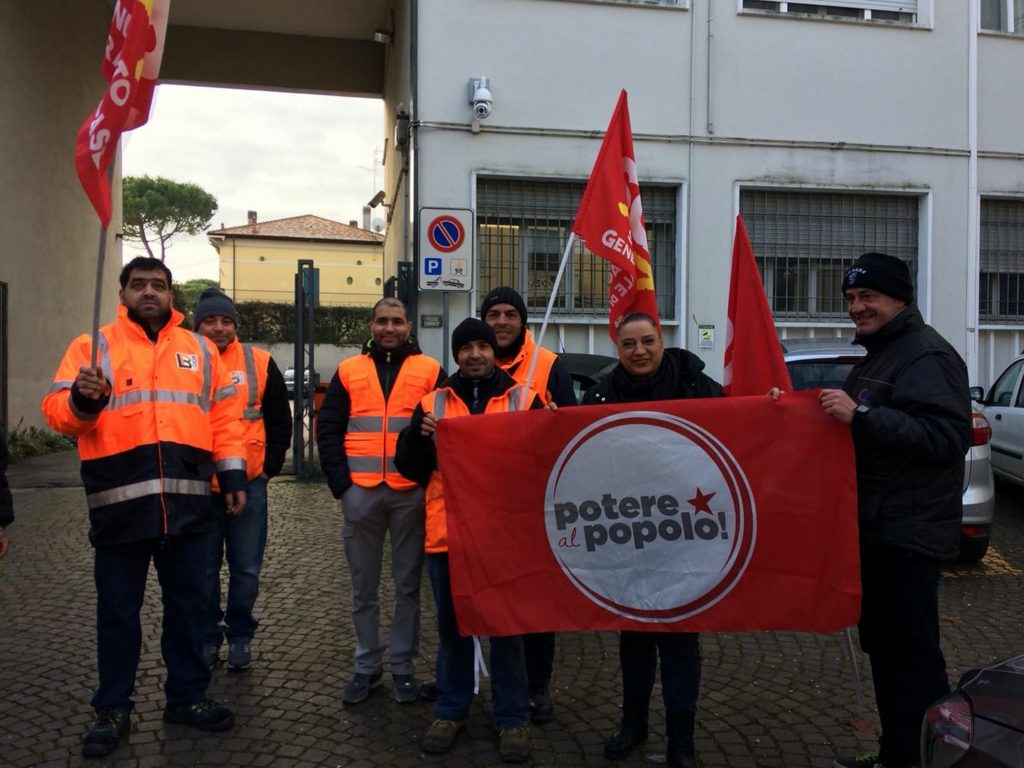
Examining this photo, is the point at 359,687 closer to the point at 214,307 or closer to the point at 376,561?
the point at 376,561

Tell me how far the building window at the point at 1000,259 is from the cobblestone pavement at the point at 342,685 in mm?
6259

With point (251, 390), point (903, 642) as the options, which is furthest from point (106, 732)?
point (903, 642)

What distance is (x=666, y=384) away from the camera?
3521 millimetres

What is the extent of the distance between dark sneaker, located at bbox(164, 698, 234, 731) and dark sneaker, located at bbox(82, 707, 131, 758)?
188 millimetres

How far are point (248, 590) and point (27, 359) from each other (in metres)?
10.9

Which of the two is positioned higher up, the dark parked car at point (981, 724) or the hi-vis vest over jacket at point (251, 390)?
the hi-vis vest over jacket at point (251, 390)

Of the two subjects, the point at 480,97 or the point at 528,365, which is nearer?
the point at 528,365

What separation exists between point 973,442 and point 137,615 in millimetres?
5279

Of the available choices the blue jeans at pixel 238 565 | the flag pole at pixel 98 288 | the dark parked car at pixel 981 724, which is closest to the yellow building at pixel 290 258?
the blue jeans at pixel 238 565

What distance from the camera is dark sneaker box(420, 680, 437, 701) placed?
157 inches

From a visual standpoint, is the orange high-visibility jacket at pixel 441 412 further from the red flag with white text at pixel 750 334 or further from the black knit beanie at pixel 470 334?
the red flag with white text at pixel 750 334

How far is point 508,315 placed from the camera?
163 inches

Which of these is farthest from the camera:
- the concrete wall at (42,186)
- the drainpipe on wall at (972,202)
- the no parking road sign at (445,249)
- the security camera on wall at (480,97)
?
the concrete wall at (42,186)

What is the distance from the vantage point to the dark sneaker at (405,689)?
395 centimetres
